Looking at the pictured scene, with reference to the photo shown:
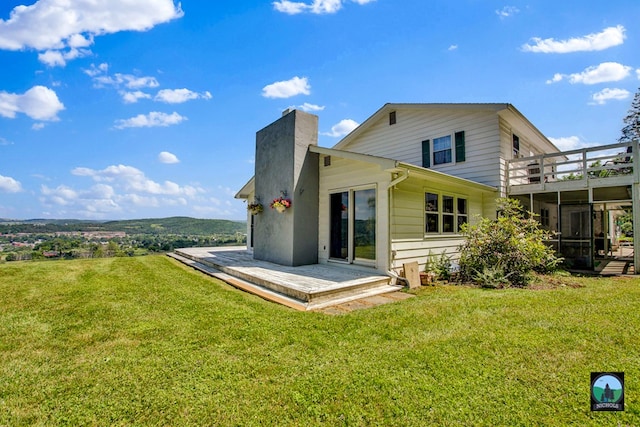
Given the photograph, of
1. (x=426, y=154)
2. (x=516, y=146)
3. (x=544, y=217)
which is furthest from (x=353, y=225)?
(x=544, y=217)

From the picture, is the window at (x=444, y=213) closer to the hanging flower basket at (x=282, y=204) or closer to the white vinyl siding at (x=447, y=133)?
the white vinyl siding at (x=447, y=133)

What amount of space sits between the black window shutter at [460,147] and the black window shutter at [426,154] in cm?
98

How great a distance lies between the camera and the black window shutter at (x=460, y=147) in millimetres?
10047

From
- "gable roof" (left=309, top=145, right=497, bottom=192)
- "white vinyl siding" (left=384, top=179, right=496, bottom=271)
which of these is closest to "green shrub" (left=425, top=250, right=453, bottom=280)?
"white vinyl siding" (left=384, top=179, right=496, bottom=271)

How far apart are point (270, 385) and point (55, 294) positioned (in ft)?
17.5

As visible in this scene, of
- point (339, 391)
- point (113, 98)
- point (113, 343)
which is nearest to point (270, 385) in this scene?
point (339, 391)

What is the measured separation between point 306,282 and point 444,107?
325 inches

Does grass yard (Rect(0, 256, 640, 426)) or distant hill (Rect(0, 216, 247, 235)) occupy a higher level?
distant hill (Rect(0, 216, 247, 235))

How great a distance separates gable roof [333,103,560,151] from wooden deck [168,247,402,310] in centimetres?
687

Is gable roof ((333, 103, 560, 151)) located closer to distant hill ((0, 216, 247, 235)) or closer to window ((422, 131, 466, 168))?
window ((422, 131, 466, 168))

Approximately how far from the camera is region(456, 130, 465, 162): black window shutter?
1005cm

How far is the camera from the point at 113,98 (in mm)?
12539

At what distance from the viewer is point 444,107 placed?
10.0 m

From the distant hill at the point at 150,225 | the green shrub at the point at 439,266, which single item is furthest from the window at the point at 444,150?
the distant hill at the point at 150,225
